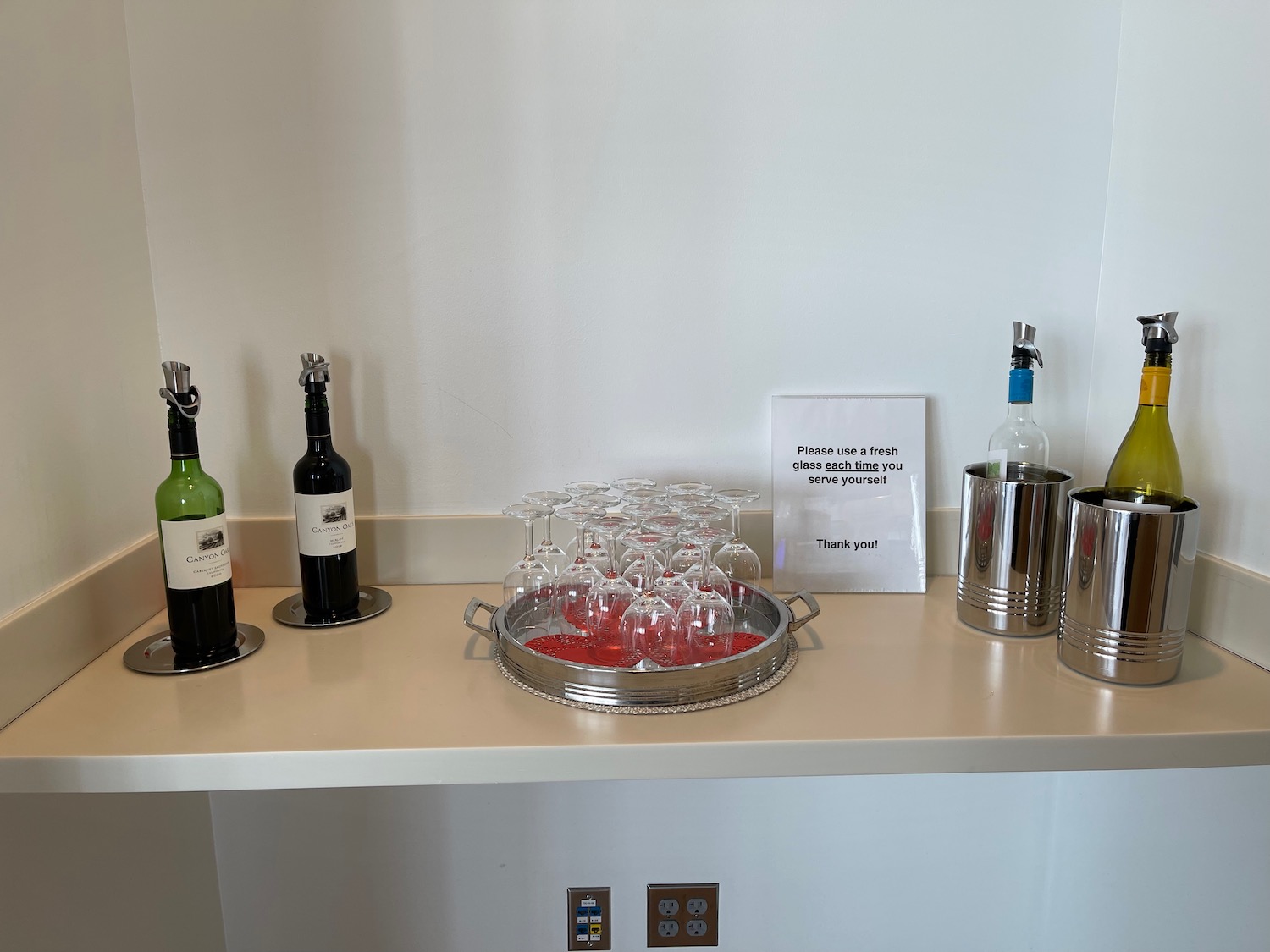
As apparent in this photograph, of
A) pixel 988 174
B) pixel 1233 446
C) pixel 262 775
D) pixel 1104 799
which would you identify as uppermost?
pixel 988 174

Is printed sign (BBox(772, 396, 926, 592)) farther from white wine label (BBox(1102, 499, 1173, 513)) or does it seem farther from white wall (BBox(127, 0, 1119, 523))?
white wine label (BBox(1102, 499, 1173, 513))

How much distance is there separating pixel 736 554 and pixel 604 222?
0.50 metres

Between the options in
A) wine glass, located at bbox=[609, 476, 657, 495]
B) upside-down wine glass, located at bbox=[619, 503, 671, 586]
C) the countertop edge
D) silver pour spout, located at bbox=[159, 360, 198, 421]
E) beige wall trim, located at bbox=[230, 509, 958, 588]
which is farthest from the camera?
beige wall trim, located at bbox=[230, 509, 958, 588]

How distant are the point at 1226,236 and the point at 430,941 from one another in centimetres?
148

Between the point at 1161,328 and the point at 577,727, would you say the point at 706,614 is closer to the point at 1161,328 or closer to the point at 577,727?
the point at 577,727

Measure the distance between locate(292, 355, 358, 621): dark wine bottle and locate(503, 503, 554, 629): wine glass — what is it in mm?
218

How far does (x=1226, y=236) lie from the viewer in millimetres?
1027

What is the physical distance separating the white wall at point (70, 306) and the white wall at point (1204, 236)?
4.39 ft

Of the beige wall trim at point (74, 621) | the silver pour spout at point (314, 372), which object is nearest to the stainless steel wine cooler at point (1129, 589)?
the silver pour spout at point (314, 372)

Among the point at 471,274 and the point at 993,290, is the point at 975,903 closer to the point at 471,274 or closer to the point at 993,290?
the point at 993,290

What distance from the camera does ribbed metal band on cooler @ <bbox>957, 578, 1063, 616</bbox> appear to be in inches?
43.8

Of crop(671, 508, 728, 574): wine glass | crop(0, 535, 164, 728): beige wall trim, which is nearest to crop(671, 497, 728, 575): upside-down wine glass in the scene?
crop(671, 508, 728, 574): wine glass

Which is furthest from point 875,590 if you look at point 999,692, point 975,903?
point 975,903

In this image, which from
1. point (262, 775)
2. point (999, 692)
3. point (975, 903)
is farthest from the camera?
point (975, 903)
